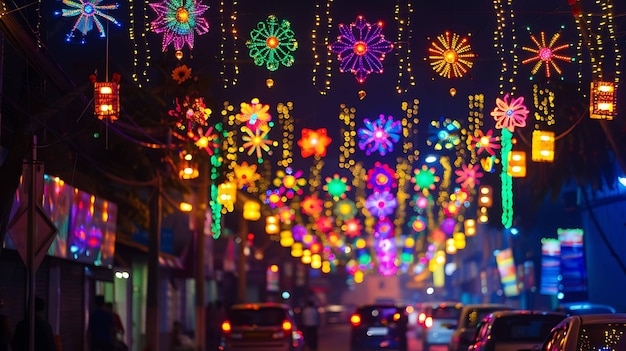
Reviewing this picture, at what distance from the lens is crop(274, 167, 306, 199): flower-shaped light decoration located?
110ft

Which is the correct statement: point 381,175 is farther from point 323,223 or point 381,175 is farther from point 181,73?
point 323,223

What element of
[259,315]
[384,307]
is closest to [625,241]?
[384,307]

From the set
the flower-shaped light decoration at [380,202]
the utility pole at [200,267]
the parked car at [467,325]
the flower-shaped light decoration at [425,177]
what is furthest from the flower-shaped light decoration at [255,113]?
the flower-shaped light decoration at [380,202]

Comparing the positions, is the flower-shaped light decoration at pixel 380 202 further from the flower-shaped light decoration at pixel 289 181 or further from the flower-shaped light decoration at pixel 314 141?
the flower-shaped light decoration at pixel 314 141

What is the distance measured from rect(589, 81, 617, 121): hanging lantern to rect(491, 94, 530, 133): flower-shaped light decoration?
2.23 m

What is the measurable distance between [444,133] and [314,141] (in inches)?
141

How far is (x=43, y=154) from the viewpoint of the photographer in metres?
20.5

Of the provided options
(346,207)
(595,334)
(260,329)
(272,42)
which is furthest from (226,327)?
(346,207)

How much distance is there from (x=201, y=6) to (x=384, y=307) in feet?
58.1

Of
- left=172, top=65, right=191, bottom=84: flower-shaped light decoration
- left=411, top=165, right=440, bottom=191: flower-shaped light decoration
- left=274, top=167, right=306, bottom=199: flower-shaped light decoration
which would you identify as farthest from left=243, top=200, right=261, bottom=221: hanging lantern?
left=172, top=65, right=191, bottom=84: flower-shaped light decoration

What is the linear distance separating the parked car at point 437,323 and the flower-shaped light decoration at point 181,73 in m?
13.6

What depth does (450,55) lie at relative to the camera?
728 inches

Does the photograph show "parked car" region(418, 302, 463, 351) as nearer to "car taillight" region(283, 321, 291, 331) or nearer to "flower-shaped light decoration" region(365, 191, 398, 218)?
"flower-shaped light decoration" region(365, 191, 398, 218)

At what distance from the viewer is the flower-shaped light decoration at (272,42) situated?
58.7 ft
